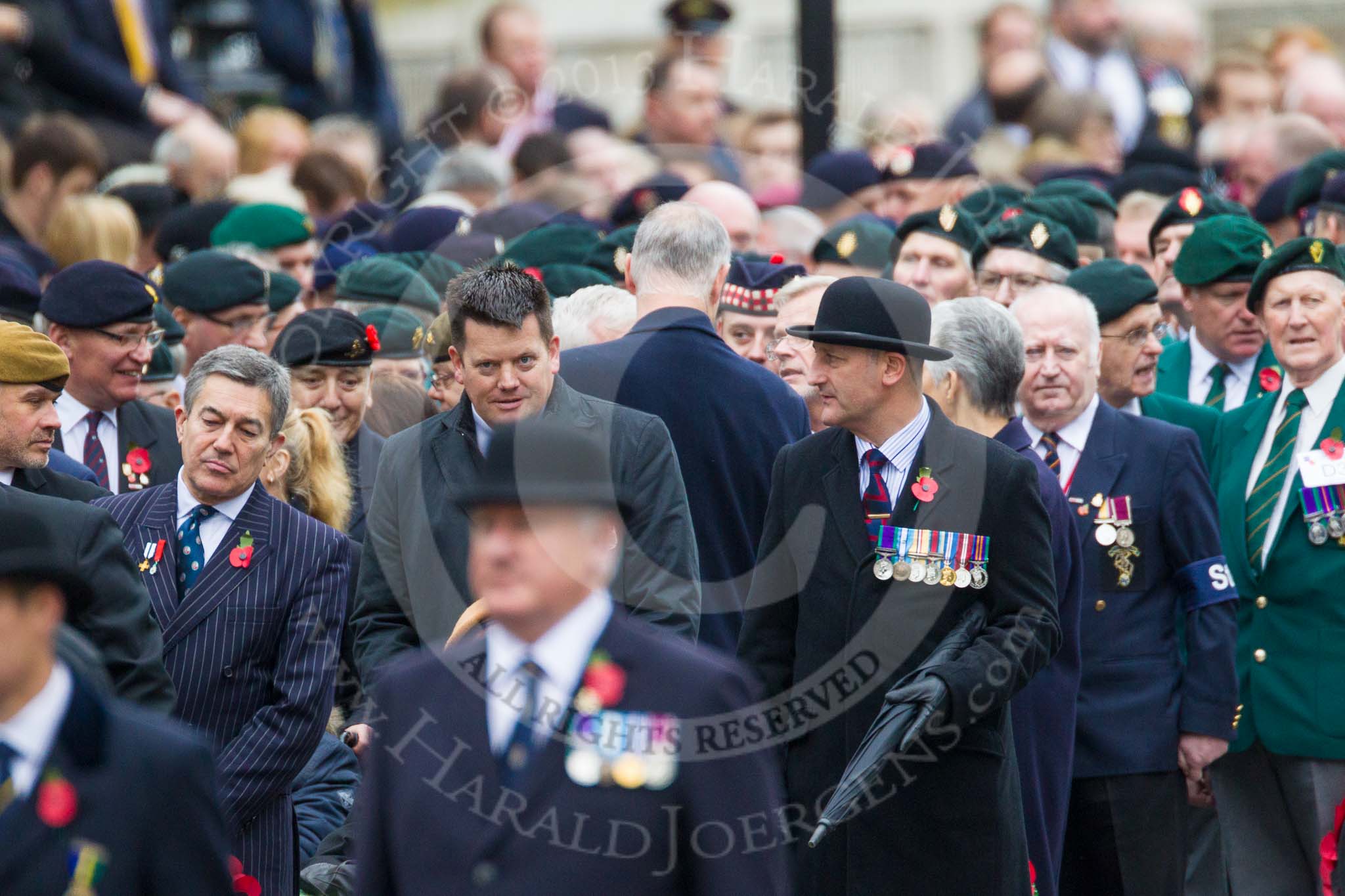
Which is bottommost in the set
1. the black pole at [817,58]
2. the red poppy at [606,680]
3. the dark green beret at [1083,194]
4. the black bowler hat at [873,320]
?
the red poppy at [606,680]

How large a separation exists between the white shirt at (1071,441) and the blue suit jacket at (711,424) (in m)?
1.01

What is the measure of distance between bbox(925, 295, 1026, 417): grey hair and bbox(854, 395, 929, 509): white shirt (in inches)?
30.6

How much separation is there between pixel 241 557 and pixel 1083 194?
5064mm

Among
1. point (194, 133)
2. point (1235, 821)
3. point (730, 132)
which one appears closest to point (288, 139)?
point (194, 133)

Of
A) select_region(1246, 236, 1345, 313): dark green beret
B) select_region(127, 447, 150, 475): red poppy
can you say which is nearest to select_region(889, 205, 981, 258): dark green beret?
select_region(1246, 236, 1345, 313): dark green beret

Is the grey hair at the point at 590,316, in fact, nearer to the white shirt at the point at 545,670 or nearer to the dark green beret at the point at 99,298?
the dark green beret at the point at 99,298

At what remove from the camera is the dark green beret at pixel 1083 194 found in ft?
29.9

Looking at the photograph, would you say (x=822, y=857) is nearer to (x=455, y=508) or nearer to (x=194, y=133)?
(x=455, y=508)

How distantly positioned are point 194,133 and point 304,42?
303 centimetres

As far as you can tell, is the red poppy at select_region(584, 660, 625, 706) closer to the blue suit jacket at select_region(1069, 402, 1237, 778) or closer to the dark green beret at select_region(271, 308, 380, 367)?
the blue suit jacket at select_region(1069, 402, 1237, 778)

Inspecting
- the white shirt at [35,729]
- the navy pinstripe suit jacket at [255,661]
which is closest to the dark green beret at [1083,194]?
the navy pinstripe suit jacket at [255,661]

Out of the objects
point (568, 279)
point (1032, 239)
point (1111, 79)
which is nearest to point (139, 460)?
point (568, 279)

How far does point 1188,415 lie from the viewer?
709cm

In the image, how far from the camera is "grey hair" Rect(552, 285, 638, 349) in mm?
6789
